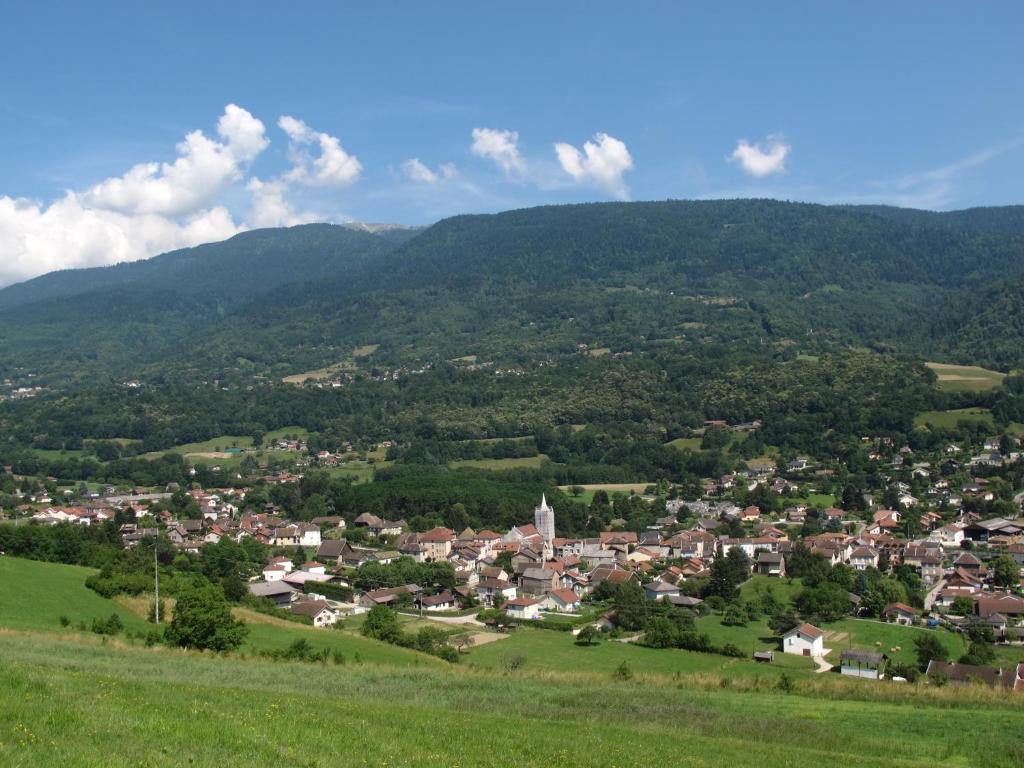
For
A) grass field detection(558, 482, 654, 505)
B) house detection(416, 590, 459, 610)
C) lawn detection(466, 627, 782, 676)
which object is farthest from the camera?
grass field detection(558, 482, 654, 505)

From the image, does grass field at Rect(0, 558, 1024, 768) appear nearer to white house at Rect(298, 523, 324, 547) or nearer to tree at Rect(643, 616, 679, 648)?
tree at Rect(643, 616, 679, 648)

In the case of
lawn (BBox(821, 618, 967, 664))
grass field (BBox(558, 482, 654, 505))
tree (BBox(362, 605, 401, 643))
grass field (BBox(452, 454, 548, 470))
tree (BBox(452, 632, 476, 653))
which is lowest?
lawn (BBox(821, 618, 967, 664))

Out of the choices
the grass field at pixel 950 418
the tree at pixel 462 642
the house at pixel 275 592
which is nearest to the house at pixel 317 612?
the house at pixel 275 592

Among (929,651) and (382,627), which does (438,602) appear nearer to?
(382,627)

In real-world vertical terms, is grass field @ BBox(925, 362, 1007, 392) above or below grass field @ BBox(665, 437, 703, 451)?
above

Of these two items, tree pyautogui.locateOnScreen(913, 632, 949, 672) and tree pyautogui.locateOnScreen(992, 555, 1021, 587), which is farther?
tree pyautogui.locateOnScreen(992, 555, 1021, 587)

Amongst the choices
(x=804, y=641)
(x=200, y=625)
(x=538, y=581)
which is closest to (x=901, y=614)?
(x=804, y=641)

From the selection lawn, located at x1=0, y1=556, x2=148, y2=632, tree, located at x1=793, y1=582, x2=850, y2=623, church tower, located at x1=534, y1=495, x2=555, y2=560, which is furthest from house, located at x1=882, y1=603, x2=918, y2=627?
lawn, located at x1=0, y1=556, x2=148, y2=632

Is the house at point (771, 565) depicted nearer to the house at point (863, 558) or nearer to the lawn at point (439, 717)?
the house at point (863, 558)
